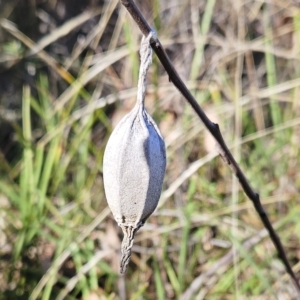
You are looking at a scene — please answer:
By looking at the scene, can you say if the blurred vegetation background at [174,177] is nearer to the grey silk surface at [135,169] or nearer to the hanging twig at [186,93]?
the hanging twig at [186,93]

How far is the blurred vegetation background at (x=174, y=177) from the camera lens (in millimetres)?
1417

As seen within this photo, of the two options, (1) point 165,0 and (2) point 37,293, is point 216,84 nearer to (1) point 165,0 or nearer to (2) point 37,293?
(1) point 165,0

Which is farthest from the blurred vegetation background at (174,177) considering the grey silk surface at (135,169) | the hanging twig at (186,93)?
the grey silk surface at (135,169)

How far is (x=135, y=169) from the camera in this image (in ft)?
1.99

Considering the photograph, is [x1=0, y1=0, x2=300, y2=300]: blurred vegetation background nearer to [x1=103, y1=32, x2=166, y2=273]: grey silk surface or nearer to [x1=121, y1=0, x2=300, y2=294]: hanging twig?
[x1=121, y1=0, x2=300, y2=294]: hanging twig

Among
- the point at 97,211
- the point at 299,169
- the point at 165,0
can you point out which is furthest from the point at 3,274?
the point at 165,0

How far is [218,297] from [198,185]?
365 mm

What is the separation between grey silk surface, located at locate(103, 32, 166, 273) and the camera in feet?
1.98

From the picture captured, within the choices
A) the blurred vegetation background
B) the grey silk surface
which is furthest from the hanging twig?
the blurred vegetation background

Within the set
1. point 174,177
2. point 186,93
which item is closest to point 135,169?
point 186,93

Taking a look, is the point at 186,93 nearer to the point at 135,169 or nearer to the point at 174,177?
the point at 135,169

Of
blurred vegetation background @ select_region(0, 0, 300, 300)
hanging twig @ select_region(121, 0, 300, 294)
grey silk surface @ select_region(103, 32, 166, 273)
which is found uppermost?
blurred vegetation background @ select_region(0, 0, 300, 300)

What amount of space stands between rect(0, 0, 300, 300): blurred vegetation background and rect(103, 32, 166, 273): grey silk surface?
580 millimetres

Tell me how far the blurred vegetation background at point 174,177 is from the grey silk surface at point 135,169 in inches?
22.8
